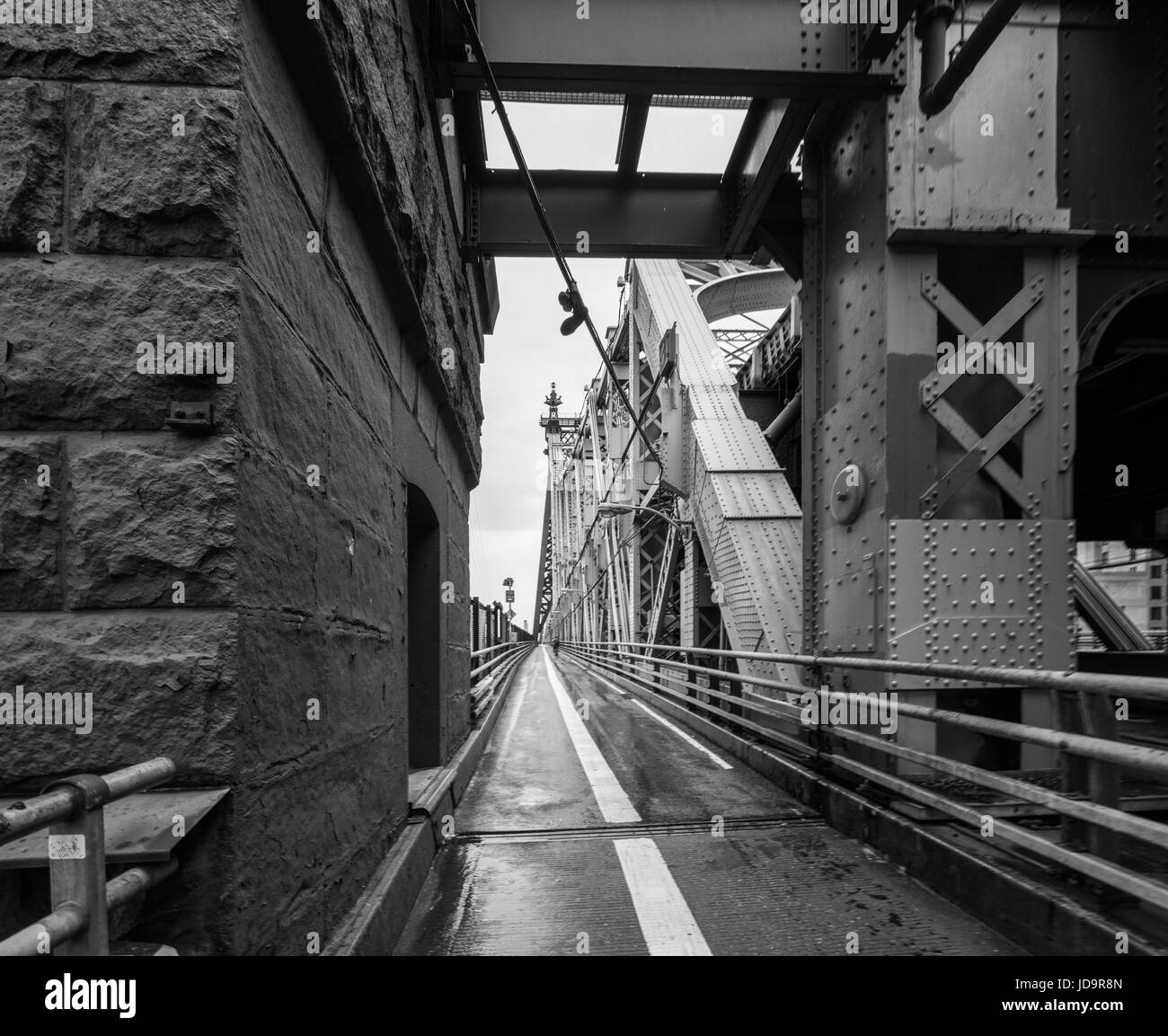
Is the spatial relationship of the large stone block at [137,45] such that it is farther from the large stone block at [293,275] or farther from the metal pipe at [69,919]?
the metal pipe at [69,919]

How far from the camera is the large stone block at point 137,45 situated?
66.9 inches

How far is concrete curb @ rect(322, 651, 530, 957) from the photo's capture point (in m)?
2.43

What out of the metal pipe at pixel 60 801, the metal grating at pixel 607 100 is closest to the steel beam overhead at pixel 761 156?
the metal grating at pixel 607 100

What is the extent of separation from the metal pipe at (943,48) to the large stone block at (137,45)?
391 centimetres

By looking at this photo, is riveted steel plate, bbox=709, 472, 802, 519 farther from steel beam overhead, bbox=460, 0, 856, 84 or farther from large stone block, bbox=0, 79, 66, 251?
large stone block, bbox=0, 79, 66, 251

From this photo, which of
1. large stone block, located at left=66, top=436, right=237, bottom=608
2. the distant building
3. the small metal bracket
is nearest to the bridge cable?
the small metal bracket

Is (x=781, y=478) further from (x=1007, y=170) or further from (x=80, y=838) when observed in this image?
(x=80, y=838)

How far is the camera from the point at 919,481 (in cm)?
500

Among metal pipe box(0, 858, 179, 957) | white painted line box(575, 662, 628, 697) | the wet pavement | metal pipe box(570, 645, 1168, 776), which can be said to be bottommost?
white painted line box(575, 662, 628, 697)

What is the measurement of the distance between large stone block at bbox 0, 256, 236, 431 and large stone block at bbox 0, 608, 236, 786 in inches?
19.8

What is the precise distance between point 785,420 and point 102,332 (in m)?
10.3

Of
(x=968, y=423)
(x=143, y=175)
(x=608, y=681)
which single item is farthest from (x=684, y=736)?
(x=608, y=681)

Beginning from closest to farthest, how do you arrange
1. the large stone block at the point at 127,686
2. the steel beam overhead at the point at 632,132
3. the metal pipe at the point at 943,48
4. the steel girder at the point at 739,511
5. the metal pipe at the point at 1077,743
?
the large stone block at the point at 127,686, the metal pipe at the point at 1077,743, the metal pipe at the point at 943,48, the steel beam overhead at the point at 632,132, the steel girder at the point at 739,511
